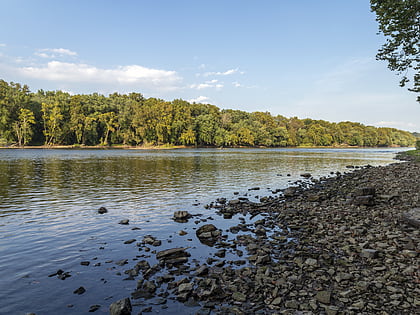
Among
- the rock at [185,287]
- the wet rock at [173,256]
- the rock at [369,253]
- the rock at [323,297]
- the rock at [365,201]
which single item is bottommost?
the wet rock at [173,256]

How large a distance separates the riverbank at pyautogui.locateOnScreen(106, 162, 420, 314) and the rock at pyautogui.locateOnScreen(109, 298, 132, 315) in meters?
0.49

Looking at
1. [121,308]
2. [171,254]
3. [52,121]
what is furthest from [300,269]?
[52,121]

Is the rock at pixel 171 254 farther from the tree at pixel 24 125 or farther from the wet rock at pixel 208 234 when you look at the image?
the tree at pixel 24 125

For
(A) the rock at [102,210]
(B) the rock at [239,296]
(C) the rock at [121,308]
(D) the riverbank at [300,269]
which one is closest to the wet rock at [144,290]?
(D) the riverbank at [300,269]

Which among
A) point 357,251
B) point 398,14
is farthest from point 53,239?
point 398,14

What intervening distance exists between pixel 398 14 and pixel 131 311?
28359 millimetres

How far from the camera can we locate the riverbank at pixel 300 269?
23.7 ft

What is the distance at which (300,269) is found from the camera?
912cm

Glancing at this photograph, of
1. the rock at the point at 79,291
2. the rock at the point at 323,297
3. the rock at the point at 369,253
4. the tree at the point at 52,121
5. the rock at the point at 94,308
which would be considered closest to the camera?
the rock at the point at 323,297

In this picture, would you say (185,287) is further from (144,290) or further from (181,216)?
(181,216)

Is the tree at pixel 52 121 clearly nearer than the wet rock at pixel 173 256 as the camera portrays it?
No

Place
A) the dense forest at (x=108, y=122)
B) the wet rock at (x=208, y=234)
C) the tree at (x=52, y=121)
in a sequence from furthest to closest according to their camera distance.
→ 1. the tree at (x=52, y=121)
2. the dense forest at (x=108, y=122)
3. the wet rock at (x=208, y=234)

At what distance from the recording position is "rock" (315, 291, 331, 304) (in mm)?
7148

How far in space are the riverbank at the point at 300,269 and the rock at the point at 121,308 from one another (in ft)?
1.61
